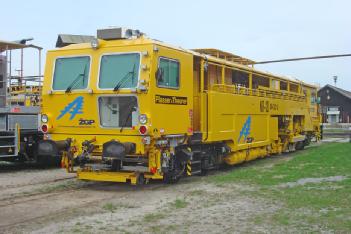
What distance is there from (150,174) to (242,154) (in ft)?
16.3

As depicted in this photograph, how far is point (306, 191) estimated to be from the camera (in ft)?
33.1

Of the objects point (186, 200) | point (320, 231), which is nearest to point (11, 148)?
point (186, 200)

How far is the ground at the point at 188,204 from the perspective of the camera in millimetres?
7219

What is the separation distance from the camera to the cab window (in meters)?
11.1

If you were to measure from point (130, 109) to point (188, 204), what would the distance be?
288 cm

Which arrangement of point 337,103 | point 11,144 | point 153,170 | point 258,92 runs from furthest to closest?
point 337,103, point 258,92, point 11,144, point 153,170

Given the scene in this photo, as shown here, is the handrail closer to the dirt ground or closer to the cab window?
the dirt ground

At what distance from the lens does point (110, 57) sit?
10.9 m

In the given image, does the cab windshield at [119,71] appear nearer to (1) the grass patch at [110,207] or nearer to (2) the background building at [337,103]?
(1) the grass patch at [110,207]

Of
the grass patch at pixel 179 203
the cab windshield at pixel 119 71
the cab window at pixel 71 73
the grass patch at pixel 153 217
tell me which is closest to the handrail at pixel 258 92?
the cab windshield at pixel 119 71

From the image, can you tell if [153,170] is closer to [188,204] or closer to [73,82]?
[188,204]

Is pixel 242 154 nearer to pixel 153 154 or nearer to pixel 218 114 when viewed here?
pixel 218 114

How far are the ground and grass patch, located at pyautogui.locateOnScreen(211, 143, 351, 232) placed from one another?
0.01 metres

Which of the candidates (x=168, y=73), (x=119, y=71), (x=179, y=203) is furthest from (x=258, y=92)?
(x=179, y=203)
